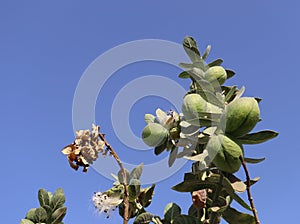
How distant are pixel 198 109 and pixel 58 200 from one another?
1.19 metres

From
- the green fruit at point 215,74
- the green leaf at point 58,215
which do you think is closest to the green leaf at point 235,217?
the green fruit at point 215,74

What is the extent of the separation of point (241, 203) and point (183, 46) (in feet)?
2.51

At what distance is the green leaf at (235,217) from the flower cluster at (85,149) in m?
0.57

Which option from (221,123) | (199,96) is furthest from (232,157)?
(199,96)

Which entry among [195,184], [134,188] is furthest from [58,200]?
[195,184]

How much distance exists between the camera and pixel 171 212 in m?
1.87

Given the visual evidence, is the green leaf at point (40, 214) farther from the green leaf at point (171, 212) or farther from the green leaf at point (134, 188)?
the green leaf at point (171, 212)

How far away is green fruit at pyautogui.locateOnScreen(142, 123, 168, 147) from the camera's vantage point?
182 cm

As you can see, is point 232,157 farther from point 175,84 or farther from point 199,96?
point 175,84

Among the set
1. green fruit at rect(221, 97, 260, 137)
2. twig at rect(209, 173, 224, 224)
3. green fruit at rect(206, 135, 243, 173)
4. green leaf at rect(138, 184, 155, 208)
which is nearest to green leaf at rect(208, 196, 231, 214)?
twig at rect(209, 173, 224, 224)

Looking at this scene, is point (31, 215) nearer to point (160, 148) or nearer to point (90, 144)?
point (90, 144)

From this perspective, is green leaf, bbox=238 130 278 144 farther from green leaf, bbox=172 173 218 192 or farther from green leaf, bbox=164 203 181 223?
green leaf, bbox=164 203 181 223

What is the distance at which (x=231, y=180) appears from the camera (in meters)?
1.63

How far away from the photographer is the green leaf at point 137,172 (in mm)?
1910
